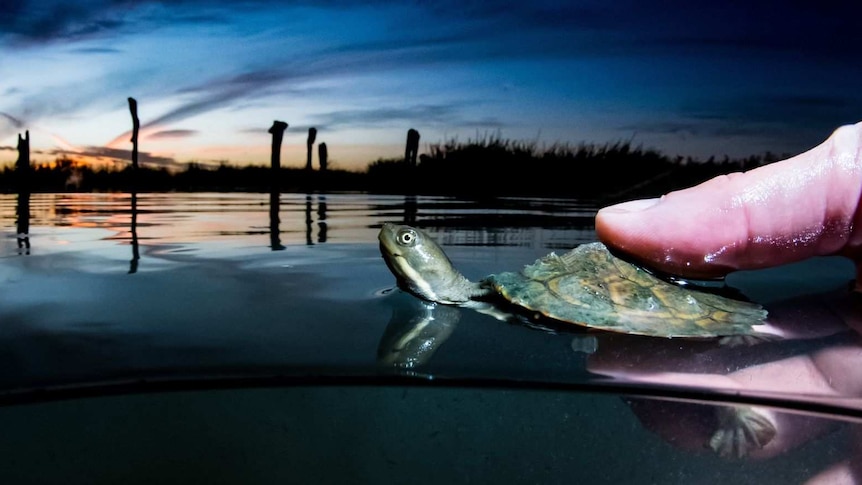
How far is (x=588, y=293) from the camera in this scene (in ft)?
4.17

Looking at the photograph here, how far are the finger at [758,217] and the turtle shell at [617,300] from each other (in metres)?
0.09

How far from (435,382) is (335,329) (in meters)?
0.29

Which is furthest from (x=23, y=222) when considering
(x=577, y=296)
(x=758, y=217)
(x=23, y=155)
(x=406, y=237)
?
(x=758, y=217)

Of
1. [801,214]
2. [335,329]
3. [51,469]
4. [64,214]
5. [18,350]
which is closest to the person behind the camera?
[51,469]

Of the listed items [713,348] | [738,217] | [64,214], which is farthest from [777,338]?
[64,214]

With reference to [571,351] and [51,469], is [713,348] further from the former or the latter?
[51,469]

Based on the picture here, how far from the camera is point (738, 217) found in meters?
1.31

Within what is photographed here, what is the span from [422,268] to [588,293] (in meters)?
0.39

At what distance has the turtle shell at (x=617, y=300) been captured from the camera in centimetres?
115

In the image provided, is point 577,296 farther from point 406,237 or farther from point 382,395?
point 382,395

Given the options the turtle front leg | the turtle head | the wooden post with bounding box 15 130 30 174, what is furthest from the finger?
the wooden post with bounding box 15 130 30 174

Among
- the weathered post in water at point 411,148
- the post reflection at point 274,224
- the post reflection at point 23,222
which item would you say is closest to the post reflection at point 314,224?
the post reflection at point 274,224

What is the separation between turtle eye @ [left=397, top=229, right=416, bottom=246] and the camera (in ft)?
4.83

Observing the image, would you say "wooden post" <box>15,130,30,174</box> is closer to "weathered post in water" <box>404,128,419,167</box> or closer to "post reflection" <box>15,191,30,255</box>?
"post reflection" <box>15,191,30,255</box>
